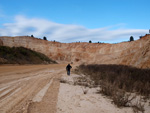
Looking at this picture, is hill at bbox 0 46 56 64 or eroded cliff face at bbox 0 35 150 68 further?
eroded cliff face at bbox 0 35 150 68

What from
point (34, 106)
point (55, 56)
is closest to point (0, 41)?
point (55, 56)

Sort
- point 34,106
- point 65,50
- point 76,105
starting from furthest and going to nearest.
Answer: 1. point 65,50
2. point 76,105
3. point 34,106

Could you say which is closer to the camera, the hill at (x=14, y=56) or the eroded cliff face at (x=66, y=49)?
the hill at (x=14, y=56)

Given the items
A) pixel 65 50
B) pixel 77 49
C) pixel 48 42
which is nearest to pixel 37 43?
pixel 48 42

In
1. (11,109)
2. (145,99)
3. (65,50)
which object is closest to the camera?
(11,109)

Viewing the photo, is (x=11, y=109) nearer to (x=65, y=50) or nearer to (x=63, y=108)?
(x=63, y=108)

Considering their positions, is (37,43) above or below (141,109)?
above

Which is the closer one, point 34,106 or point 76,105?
point 34,106

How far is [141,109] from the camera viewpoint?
5.59 m

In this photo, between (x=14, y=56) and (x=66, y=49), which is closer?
(x=14, y=56)

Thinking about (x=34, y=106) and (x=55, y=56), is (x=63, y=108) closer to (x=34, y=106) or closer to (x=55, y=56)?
(x=34, y=106)

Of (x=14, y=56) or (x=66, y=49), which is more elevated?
(x=66, y=49)

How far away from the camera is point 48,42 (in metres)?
77.4

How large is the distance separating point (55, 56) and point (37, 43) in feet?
33.0
